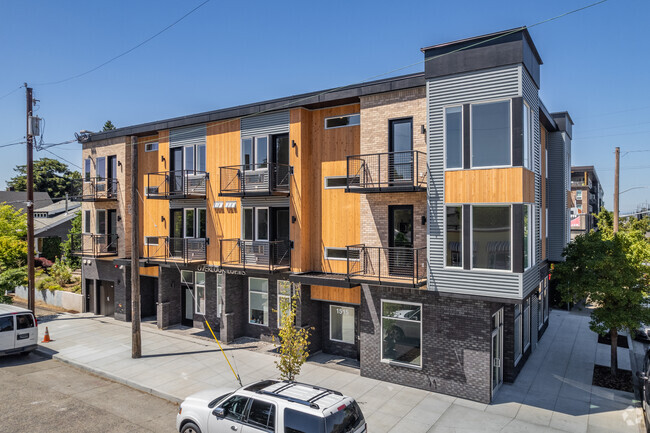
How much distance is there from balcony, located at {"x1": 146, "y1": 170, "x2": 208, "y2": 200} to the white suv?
35.6 feet

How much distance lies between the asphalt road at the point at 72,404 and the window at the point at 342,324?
6226mm

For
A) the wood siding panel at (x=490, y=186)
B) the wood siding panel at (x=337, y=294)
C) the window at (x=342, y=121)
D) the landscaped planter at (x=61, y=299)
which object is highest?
the window at (x=342, y=121)

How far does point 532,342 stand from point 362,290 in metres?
8.15

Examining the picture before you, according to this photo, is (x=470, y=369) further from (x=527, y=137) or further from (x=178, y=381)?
(x=178, y=381)

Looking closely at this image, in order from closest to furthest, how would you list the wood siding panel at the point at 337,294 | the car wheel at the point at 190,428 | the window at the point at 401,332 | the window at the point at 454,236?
1. the car wheel at the point at 190,428
2. the window at the point at 454,236
3. the window at the point at 401,332
4. the wood siding panel at the point at 337,294

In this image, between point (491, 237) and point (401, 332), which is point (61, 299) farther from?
point (491, 237)

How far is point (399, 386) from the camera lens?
12891 mm

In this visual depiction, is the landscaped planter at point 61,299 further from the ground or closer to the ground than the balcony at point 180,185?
closer to the ground

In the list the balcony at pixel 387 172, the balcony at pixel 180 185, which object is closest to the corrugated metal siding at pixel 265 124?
the balcony at pixel 180 185

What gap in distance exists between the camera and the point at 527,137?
11.9m

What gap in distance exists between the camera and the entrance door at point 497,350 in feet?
40.5

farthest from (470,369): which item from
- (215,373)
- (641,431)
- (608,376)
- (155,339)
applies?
(155,339)

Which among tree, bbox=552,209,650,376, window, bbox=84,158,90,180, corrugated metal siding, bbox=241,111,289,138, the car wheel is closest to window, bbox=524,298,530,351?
tree, bbox=552,209,650,376

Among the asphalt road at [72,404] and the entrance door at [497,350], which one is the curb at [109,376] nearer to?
the asphalt road at [72,404]
